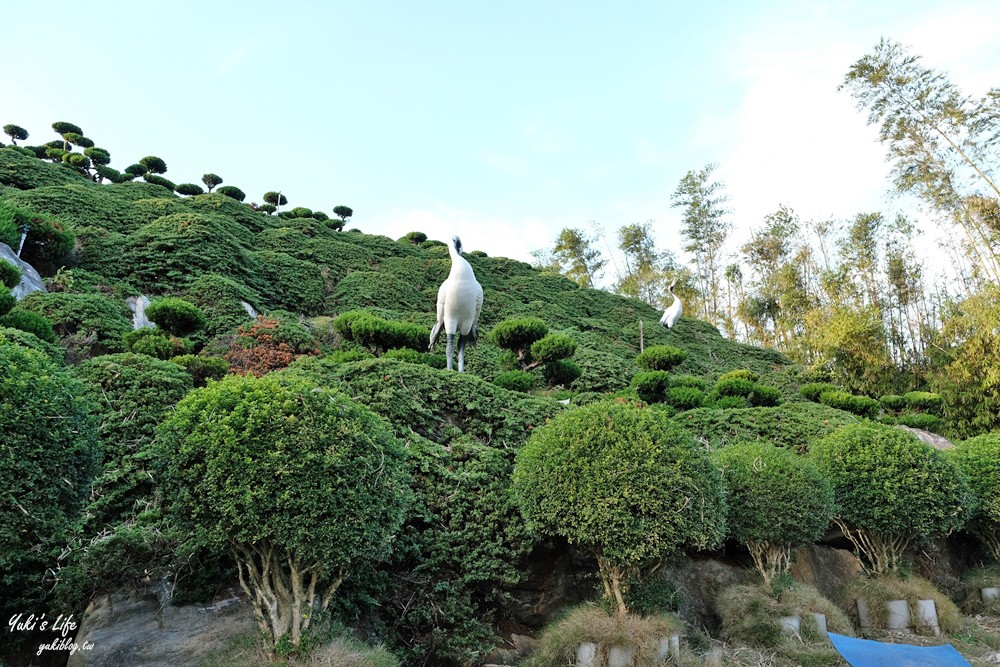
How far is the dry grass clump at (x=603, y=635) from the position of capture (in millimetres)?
4453

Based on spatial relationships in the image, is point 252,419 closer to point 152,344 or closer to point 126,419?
point 126,419

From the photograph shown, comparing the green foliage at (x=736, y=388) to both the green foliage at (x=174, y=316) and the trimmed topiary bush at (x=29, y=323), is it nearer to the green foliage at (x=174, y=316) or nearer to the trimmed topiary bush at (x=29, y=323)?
the green foliage at (x=174, y=316)

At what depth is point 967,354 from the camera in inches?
575

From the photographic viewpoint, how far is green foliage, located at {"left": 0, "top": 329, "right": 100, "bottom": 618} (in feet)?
10.9

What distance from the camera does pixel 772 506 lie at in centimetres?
571

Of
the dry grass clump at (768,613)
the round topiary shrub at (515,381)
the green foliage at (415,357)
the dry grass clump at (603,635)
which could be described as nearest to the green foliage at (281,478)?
the dry grass clump at (603,635)

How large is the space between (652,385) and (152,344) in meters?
8.42

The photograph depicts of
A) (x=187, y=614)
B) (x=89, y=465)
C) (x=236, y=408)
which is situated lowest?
(x=187, y=614)

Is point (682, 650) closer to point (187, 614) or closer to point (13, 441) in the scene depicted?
point (187, 614)

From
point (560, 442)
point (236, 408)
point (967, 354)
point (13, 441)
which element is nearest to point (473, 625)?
point (560, 442)

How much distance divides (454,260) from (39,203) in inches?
492

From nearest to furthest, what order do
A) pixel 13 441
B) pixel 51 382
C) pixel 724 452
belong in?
pixel 13 441, pixel 51 382, pixel 724 452

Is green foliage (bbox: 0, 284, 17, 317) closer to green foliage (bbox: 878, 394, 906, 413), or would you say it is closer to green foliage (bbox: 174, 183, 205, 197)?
green foliage (bbox: 878, 394, 906, 413)

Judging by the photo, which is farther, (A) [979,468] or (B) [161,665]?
(A) [979,468]
